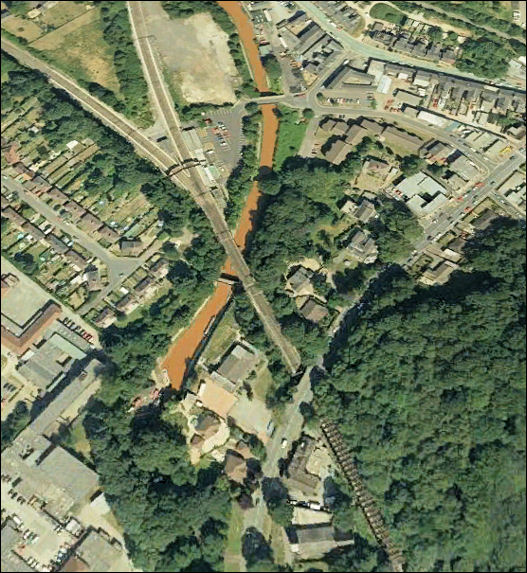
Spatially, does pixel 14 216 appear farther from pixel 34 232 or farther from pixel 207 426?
pixel 207 426

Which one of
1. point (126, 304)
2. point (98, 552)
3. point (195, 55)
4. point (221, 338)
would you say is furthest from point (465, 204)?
point (98, 552)

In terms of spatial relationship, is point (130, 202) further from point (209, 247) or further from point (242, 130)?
point (242, 130)

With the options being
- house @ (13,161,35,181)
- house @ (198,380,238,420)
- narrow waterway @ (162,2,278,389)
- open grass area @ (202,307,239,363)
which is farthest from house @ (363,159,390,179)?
house @ (13,161,35,181)

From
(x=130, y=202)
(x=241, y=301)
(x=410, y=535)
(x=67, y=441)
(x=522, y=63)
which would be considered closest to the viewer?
(x=410, y=535)

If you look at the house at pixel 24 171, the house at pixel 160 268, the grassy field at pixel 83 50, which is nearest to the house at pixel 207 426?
the house at pixel 160 268

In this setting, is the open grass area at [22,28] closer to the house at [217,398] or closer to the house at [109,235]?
the house at [109,235]

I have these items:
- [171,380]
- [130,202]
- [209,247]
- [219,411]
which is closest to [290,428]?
[219,411]
